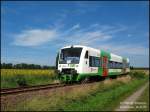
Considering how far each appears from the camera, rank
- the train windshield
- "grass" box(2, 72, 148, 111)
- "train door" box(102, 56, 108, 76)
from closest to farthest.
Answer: "grass" box(2, 72, 148, 111) → the train windshield → "train door" box(102, 56, 108, 76)

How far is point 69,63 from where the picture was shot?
2114cm

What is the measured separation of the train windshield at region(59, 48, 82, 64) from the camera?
2117 centimetres

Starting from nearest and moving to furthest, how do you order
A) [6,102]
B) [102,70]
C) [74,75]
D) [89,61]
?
[6,102] → [74,75] → [89,61] → [102,70]

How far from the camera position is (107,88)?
23266 millimetres

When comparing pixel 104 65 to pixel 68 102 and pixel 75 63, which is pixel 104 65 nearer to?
pixel 75 63

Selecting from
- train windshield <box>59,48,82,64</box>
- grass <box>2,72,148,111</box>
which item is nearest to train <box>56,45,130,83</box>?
train windshield <box>59,48,82,64</box>

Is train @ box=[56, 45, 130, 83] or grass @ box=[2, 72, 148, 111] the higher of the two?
train @ box=[56, 45, 130, 83]

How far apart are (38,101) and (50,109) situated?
27.4 inches

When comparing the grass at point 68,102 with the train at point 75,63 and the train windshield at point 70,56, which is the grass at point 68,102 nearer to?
the train at point 75,63

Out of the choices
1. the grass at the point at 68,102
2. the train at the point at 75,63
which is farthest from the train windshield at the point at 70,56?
the grass at the point at 68,102

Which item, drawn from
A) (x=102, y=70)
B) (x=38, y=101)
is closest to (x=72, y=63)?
(x=102, y=70)

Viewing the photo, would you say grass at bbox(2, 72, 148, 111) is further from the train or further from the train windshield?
the train windshield

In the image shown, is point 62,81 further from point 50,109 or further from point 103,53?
point 50,109

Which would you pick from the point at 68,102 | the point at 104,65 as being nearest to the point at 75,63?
the point at 68,102
